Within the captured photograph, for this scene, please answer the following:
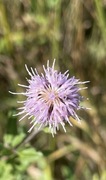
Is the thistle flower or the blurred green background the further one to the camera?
the blurred green background

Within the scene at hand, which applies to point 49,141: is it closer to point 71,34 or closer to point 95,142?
point 95,142

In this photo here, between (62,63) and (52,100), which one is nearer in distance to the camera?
(52,100)

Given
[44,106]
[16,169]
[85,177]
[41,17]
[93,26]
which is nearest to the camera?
[44,106]

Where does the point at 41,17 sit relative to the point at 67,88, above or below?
above

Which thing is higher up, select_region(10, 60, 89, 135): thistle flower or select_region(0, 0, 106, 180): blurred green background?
select_region(0, 0, 106, 180): blurred green background

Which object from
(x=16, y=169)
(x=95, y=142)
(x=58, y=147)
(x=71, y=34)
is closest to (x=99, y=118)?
(x=95, y=142)

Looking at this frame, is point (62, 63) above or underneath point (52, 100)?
above

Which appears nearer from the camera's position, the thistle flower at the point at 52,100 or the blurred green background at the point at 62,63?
the thistle flower at the point at 52,100

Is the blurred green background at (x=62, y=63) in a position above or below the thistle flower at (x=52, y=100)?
above
